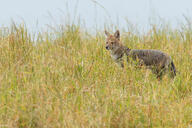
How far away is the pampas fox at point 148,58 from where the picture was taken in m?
6.60

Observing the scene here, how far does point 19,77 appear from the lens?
4820mm

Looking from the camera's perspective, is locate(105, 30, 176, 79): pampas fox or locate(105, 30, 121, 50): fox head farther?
locate(105, 30, 121, 50): fox head

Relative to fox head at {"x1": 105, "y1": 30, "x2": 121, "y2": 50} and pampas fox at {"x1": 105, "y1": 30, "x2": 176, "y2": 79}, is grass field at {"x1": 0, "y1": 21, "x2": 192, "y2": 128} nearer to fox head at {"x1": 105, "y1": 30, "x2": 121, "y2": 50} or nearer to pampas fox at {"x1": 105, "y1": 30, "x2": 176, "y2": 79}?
pampas fox at {"x1": 105, "y1": 30, "x2": 176, "y2": 79}

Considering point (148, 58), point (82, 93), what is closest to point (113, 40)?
point (148, 58)

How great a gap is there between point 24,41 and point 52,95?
9.74 ft

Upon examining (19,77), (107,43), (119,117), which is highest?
(107,43)

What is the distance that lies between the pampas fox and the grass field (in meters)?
0.23

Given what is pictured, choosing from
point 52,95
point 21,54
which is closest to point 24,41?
point 21,54

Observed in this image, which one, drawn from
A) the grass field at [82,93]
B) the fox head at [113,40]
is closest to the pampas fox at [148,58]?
the fox head at [113,40]

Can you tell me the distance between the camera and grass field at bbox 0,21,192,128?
375cm

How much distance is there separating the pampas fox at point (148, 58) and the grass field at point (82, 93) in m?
0.23

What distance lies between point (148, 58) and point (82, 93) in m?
2.84

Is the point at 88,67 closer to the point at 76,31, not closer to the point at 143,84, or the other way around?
the point at 143,84

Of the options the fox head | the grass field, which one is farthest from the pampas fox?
the grass field
